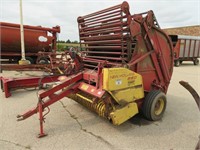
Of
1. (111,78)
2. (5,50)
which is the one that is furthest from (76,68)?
(5,50)

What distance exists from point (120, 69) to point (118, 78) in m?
0.16

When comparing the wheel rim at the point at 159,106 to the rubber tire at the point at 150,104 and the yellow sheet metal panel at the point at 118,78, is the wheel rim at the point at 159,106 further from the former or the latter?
the yellow sheet metal panel at the point at 118,78

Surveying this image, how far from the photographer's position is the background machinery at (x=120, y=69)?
3.11 meters

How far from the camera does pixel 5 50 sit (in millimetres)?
10555

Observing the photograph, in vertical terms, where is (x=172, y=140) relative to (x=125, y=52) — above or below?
below

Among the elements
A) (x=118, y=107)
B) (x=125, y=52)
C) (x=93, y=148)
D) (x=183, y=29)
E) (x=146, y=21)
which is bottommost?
(x=93, y=148)

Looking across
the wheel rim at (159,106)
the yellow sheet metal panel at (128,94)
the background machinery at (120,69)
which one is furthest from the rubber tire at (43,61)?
the yellow sheet metal panel at (128,94)

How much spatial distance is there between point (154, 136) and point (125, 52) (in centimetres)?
161

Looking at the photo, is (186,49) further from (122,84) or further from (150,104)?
(122,84)

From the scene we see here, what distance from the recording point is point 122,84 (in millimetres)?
3141

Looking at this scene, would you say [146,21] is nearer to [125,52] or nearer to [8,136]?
[125,52]

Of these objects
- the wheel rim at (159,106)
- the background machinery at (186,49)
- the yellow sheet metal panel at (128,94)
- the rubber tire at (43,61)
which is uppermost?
the background machinery at (186,49)

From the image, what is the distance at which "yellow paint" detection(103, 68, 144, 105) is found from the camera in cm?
297

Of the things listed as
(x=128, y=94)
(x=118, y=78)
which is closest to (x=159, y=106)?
(x=128, y=94)
